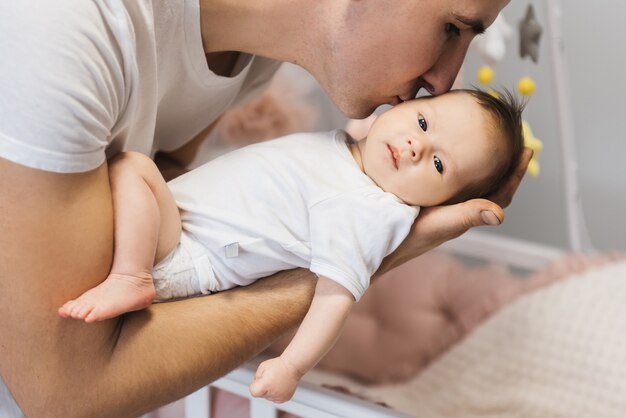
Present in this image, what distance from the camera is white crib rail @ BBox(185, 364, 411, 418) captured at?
3.78ft

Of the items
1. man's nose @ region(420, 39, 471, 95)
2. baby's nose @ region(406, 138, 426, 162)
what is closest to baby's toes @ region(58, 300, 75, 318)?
baby's nose @ region(406, 138, 426, 162)

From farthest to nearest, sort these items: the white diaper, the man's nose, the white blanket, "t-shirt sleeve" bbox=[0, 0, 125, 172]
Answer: the white blanket, the man's nose, the white diaper, "t-shirt sleeve" bbox=[0, 0, 125, 172]

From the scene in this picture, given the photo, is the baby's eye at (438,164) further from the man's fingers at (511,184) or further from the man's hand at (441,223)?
the man's fingers at (511,184)

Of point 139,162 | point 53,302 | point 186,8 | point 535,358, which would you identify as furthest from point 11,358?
point 535,358

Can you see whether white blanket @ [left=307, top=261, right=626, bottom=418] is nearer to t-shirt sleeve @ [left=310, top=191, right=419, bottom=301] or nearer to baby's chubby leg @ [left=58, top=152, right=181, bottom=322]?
t-shirt sleeve @ [left=310, top=191, right=419, bottom=301]

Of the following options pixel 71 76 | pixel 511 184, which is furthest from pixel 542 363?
pixel 71 76

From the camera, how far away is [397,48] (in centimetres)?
119

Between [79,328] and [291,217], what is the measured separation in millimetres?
323

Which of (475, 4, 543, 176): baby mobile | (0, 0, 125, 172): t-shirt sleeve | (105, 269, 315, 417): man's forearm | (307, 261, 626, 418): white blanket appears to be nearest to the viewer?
(0, 0, 125, 172): t-shirt sleeve

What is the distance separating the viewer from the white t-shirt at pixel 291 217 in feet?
3.60

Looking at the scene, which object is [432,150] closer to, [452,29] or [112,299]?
[452,29]

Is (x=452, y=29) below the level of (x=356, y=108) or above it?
above

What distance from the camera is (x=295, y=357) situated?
1.05 metres

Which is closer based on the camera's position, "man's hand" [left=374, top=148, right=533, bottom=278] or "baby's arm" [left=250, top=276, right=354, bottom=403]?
"baby's arm" [left=250, top=276, right=354, bottom=403]
